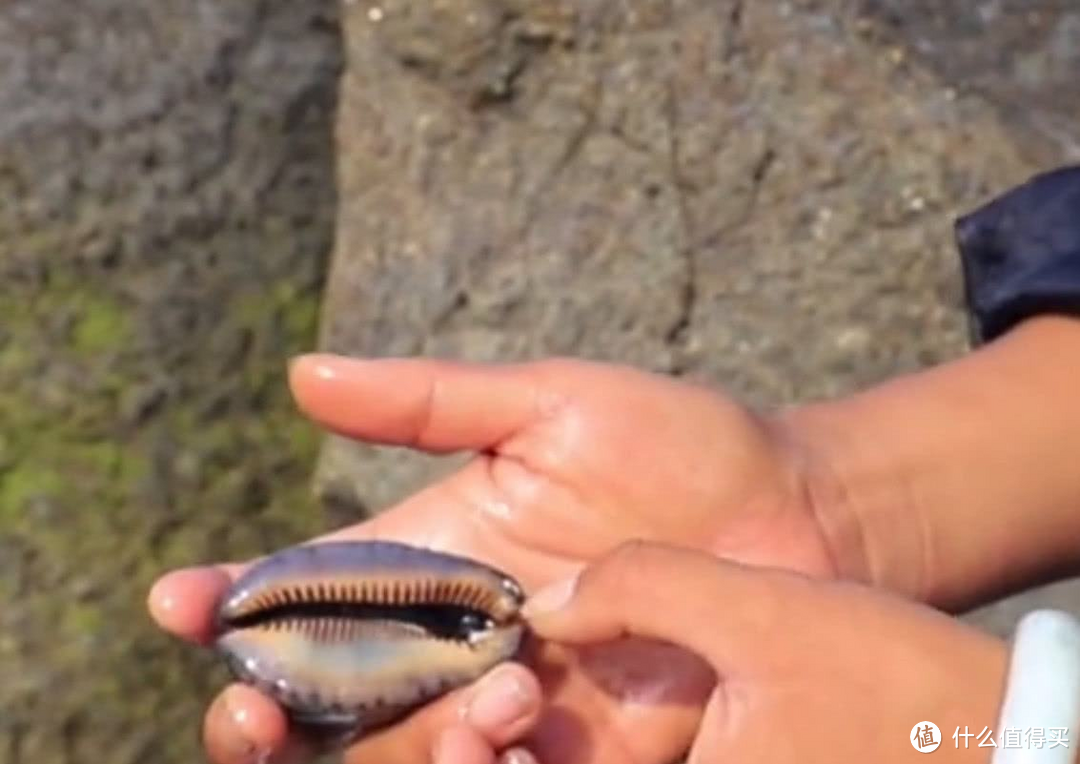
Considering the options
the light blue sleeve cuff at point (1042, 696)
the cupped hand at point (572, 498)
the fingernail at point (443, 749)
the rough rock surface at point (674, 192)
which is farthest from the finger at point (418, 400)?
the rough rock surface at point (674, 192)

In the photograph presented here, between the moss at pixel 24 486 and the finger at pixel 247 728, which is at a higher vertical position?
the finger at pixel 247 728

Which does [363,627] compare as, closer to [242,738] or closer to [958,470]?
[242,738]

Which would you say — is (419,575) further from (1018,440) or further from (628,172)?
(628,172)

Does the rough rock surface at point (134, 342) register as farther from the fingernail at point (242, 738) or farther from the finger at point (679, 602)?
the finger at point (679, 602)

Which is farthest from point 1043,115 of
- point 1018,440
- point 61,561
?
point 61,561

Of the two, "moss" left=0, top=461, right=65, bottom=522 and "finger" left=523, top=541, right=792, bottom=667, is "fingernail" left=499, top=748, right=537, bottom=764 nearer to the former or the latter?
"finger" left=523, top=541, right=792, bottom=667

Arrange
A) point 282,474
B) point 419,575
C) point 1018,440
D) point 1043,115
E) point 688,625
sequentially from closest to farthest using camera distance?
point 688,625 → point 419,575 → point 1018,440 → point 1043,115 → point 282,474
